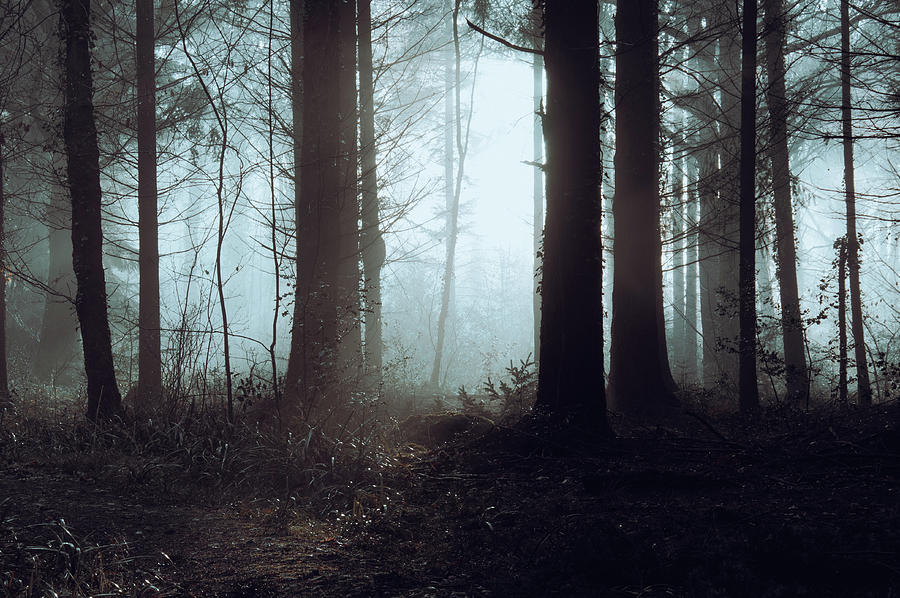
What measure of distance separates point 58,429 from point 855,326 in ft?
39.1

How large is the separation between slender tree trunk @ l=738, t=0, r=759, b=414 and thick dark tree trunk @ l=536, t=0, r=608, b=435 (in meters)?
3.08

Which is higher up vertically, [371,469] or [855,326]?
[855,326]

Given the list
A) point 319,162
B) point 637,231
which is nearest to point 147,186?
point 319,162

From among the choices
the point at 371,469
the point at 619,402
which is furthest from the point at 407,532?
the point at 619,402

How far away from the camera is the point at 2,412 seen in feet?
24.8

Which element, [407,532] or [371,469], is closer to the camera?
[407,532]

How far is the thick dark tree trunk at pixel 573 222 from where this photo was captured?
573 cm

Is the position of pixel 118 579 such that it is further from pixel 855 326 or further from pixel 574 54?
pixel 855 326

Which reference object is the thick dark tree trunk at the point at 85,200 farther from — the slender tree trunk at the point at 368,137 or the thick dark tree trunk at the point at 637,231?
the thick dark tree trunk at the point at 637,231

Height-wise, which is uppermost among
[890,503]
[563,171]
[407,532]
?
[563,171]

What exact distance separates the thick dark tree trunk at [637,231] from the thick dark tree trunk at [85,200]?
6293 millimetres

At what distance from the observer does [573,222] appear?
231 inches

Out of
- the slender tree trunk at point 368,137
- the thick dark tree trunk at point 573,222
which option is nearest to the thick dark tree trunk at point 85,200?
the slender tree trunk at point 368,137

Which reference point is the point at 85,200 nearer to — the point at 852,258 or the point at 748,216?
the point at 748,216
